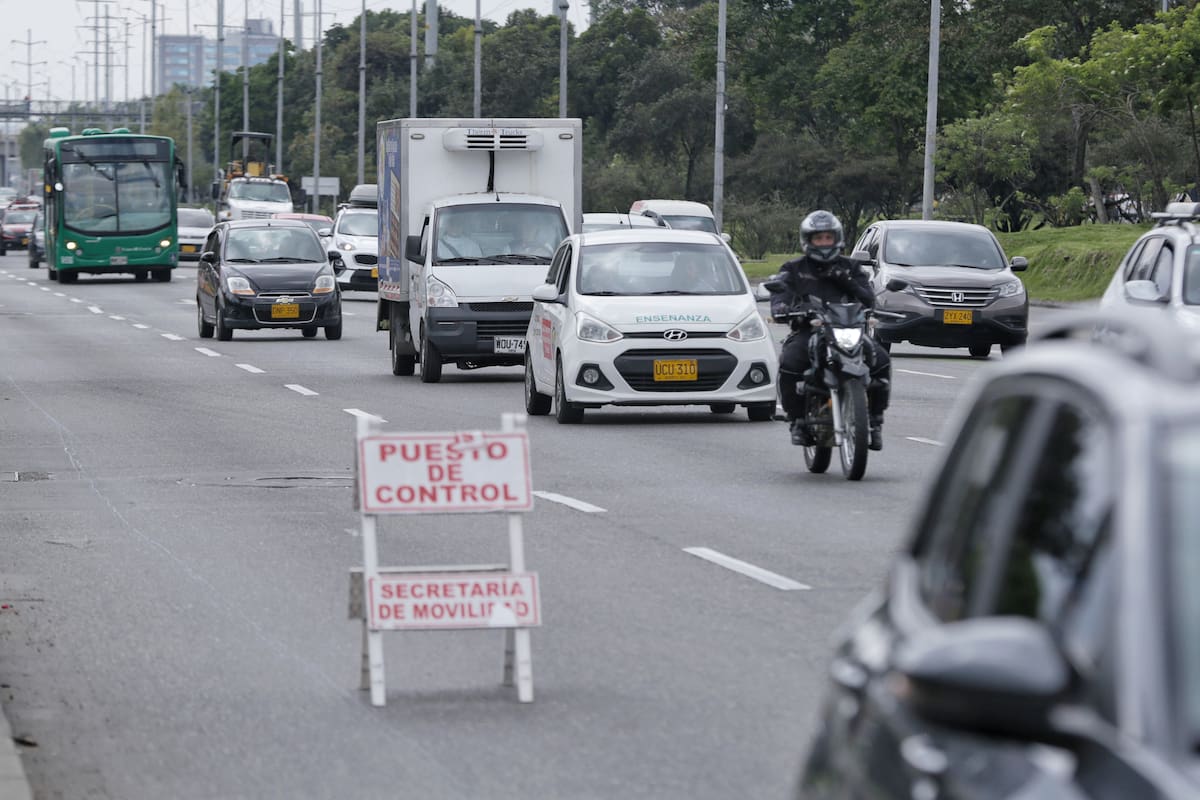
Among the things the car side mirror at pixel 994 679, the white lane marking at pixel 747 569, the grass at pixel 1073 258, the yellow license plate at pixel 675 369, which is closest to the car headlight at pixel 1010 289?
the yellow license plate at pixel 675 369

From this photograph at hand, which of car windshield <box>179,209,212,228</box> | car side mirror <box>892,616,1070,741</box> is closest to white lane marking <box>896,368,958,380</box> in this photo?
car side mirror <box>892,616,1070,741</box>

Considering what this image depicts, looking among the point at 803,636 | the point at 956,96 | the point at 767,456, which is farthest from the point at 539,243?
the point at 956,96

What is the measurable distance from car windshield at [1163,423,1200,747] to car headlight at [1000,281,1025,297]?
25.5 metres

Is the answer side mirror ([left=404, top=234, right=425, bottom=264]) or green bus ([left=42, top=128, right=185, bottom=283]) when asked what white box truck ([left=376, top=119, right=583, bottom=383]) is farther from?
green bus ([left=42, top=128, right=185, bottom=283])

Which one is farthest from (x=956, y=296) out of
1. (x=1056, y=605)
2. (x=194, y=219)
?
(x=194, y=219)

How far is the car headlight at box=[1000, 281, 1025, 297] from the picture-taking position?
92.7ft

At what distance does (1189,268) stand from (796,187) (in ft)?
203

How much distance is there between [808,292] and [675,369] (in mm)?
3698

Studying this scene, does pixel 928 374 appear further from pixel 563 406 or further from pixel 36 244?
pixel 36 244

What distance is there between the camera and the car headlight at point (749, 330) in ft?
63.3

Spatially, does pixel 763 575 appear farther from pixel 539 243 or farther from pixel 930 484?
pixel 539 243

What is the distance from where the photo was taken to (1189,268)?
1681cm

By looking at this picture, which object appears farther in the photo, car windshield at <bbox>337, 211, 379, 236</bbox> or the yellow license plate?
car windshield at <bbox>337, 211, 379, 236</bbox>

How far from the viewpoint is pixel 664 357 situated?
63.0 ft
